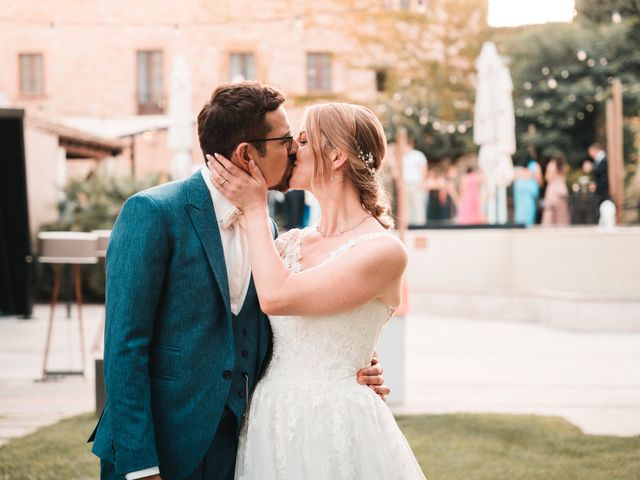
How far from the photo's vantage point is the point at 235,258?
8.82 feet

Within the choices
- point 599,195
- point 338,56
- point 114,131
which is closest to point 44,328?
point 599,195

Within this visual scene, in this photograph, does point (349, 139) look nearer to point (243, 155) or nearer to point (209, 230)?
point (243, 155)

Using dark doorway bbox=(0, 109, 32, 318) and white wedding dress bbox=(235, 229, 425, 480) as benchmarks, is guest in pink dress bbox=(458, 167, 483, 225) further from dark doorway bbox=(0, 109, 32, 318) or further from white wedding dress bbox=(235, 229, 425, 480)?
white wedding dress bbox=(235, 229, 425, 480)

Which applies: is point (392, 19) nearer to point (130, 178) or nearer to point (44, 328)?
point (130, 178)

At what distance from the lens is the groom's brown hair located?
100 inches

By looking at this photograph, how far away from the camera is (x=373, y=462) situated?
9.03ft

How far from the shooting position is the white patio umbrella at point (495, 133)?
52.9 ft

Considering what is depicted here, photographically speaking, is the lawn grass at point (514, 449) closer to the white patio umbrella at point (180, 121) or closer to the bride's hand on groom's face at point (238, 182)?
the bride's hand on groom's face at point (238, 182)

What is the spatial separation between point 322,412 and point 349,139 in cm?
83

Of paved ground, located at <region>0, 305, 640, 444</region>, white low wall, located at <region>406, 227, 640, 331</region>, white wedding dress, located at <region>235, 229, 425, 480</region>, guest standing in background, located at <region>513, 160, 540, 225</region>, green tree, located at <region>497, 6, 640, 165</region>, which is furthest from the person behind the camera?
green tree, located at <region>497, 6, 640, 165</region>

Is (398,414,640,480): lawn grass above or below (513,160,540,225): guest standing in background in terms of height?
below

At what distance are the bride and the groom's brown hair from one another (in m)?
0.07

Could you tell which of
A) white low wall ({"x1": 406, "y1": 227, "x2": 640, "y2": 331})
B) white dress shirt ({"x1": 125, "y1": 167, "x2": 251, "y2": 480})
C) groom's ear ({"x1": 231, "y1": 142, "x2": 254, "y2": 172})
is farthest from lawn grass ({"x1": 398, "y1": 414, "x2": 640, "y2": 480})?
white low wall ({"x1": 406, "y1": 227, "x2": 640, "y2": 331})

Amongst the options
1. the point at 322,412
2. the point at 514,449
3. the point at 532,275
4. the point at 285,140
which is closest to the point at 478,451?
the point at 514,449
